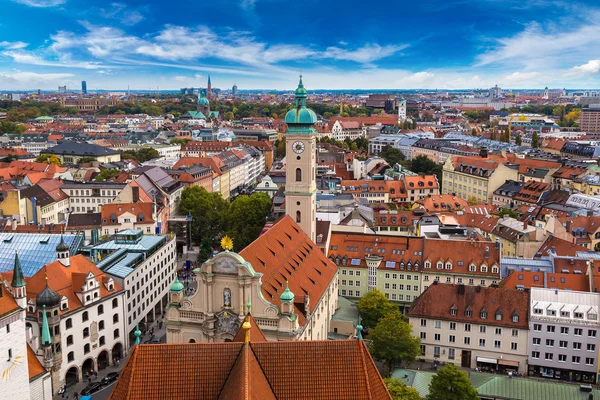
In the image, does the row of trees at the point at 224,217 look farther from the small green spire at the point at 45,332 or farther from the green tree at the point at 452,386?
the green tree at the point at 452,386

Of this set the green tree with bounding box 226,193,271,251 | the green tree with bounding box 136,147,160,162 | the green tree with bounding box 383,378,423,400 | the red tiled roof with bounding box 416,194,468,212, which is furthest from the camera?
the green tree with bounding box 136,147,160,162

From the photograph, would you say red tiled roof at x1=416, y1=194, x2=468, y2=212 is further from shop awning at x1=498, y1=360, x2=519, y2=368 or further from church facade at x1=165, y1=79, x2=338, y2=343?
shop awning at x1=498, y1=360, x2=519, y2=368

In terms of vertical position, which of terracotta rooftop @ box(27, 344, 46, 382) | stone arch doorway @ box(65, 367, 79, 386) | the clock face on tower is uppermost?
the clock face on tower

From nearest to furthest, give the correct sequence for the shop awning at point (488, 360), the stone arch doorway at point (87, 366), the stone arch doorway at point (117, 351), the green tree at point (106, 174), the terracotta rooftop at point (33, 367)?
the terracotta rooftop at point (33, 367) < the stone arch doorway at point (87, 366) < the shop awning at point (488, 360) < the stone arch doorway at point (117, 351) < the green tree at point (106, 174)

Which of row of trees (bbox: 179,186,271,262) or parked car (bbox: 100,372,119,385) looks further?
row of trees (bbox: 179,186,271,262)

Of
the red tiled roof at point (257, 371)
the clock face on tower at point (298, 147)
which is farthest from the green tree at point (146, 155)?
the red tiled roof at point (257, 371)

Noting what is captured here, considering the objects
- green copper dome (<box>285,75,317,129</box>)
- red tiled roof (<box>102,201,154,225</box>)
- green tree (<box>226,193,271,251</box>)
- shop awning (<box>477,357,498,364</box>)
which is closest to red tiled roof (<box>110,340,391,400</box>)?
shop awning (<box>477,357,498,364</box>)

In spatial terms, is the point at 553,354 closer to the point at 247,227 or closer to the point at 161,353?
the point at 161,353
